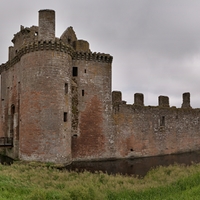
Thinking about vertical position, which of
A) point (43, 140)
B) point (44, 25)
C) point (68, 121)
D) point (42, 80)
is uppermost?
Answer: point (44, 25)

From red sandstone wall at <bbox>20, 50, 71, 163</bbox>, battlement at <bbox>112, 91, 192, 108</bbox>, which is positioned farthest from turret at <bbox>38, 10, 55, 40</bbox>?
battlement at <bbox>112, 91, 192, 108</bbox>

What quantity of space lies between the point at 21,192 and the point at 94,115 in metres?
12.0

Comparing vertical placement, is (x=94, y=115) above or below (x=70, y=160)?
above

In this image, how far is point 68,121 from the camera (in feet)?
58.9

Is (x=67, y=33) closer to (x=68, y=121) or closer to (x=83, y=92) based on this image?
(x=83, y=92)

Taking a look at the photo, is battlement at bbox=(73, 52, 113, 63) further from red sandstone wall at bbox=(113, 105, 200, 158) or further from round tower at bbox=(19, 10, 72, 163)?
red sandstone wall at bbox=(113, 105, 200, 158)

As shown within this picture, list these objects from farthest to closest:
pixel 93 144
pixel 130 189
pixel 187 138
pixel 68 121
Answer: pixel 187 138
pixel 93 144
pixel 68 121
pixel 130 189

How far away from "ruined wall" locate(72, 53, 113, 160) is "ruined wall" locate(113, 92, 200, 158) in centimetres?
124

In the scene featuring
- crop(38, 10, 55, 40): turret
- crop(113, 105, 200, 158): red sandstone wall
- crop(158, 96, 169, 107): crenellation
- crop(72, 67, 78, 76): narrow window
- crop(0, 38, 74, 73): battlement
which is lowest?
crop(113, 105, 200, 158): red sandstone wall

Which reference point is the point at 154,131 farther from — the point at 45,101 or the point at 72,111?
the point at 45,101

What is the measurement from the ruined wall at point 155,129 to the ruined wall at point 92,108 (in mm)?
1239

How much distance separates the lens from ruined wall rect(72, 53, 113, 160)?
19.7 m

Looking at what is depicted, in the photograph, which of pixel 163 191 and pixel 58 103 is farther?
pixel 58 103

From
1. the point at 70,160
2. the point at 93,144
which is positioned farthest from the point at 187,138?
the point at 70,160
